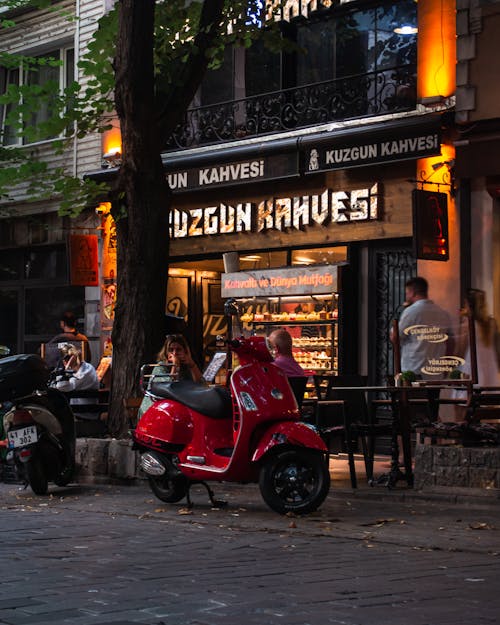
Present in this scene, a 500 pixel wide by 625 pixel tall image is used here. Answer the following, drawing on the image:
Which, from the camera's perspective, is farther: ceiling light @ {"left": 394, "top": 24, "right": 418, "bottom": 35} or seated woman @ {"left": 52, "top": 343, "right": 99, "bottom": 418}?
ceiling light @ {"left": 394, "top": 24, "right": 418, "bottom": 35}

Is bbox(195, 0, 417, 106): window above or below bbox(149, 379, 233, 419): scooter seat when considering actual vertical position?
above

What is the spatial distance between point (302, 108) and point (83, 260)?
5046 mm

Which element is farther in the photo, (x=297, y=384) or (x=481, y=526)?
(x=297, y=384)

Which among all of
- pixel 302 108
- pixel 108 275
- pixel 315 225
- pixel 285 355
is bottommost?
pixel 285 355

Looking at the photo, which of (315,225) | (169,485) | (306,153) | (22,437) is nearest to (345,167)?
(306,153)

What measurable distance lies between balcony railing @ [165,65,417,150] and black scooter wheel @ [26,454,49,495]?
7.81 metres

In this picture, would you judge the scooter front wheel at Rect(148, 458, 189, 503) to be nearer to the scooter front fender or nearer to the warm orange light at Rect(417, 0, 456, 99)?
the scooter front fender

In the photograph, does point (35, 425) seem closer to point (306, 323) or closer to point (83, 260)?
point (306, 323)

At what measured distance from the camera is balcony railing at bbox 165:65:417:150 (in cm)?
1809

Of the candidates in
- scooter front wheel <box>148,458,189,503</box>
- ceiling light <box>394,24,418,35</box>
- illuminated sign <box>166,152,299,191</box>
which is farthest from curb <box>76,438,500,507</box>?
ceiling light <box>394,24,418,35</box>

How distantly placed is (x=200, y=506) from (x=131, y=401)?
2.24m

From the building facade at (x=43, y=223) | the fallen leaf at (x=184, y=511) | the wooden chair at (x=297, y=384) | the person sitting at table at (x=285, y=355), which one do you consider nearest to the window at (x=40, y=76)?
the building facade at (x=43, y=223)

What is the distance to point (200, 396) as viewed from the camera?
11.3 m

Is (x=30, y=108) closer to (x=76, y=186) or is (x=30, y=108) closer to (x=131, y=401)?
(x=76, y=186)
